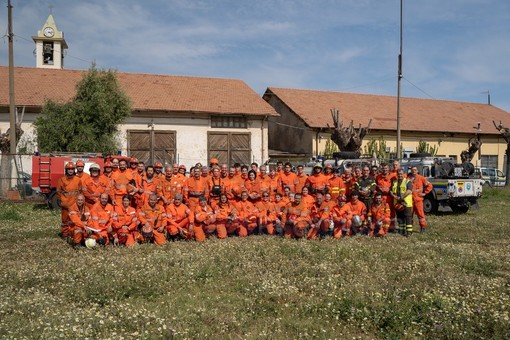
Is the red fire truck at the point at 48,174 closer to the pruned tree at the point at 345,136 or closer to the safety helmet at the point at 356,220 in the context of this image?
the safety helmet at the point at 356,220

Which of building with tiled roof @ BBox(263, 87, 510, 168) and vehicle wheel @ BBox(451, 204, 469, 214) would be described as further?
building with tiled roof @ BBox(263, 87, 510, 168)

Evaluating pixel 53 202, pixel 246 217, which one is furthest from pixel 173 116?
pixel 246 217

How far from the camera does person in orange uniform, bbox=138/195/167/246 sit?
995 centimetres

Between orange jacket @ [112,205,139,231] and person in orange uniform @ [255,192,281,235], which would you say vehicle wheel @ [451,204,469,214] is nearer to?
person in orange uniform @ [255,192,281,235]

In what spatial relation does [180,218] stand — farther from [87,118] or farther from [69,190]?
[87,118]

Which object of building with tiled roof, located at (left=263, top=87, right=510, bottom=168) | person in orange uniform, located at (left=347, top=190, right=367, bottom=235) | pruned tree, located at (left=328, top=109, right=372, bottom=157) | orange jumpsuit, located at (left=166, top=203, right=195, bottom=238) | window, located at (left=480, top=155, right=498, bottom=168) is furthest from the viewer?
window, located at (left=480, top=155, right=498, bottom=168)

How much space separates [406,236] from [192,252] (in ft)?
18.0

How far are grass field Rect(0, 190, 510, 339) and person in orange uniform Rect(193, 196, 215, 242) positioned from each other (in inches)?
22.1

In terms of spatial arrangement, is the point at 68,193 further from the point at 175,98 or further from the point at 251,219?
the point at 175,98

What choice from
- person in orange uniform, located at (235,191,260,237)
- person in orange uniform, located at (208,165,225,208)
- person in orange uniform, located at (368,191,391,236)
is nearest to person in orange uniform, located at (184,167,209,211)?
person in orange uniform, located at (208,165,225,208)

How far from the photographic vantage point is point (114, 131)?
2291 cm

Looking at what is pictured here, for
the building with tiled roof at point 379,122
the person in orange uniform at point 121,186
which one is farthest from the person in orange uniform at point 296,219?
the building with tiled roof at point 379,122

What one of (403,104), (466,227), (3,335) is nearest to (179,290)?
(3,335)

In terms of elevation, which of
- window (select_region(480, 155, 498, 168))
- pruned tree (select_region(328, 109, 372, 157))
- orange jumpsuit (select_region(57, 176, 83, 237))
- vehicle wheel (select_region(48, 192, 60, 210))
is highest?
pruned tree (select_region(328, 109, 372, 157))
